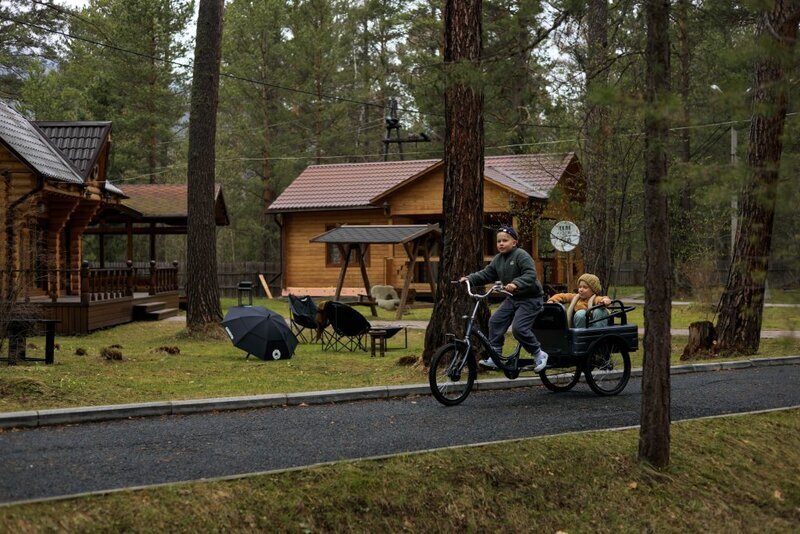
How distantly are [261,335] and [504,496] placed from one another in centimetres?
831

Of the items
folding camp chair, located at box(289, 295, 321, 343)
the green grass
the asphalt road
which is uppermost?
folding camp chair, located at box(289, 295, 321, 343)

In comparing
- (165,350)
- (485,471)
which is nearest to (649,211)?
(485,471)

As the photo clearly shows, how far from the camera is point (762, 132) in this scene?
15.1 metres

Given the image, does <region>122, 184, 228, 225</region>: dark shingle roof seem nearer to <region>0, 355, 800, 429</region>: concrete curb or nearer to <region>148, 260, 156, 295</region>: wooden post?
<region>148, 260, 156, 295</region>: wooden post

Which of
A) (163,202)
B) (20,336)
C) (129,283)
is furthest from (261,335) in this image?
(163,202)

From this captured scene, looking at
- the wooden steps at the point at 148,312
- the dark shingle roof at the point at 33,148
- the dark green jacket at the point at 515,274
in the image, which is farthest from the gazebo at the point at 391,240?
the dark green jacket at the point at 515,274

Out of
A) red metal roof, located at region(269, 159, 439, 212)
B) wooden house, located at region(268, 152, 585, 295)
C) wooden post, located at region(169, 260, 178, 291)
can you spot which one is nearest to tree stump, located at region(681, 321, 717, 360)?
wooden house, located at region(268, 152, 585, 295)

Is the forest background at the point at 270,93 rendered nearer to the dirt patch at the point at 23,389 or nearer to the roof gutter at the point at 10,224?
the roof gutter at the point at 10,224

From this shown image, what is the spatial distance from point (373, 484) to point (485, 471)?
3.35 feet

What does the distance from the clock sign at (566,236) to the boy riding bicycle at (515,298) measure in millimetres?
8522

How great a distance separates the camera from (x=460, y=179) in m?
12.1

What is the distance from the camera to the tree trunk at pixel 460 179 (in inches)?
472

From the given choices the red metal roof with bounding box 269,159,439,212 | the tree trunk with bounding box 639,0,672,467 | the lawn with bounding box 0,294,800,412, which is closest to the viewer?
the tree trunk with bounding box 639,0,672,467

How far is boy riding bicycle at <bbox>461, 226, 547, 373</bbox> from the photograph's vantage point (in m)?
10.2
